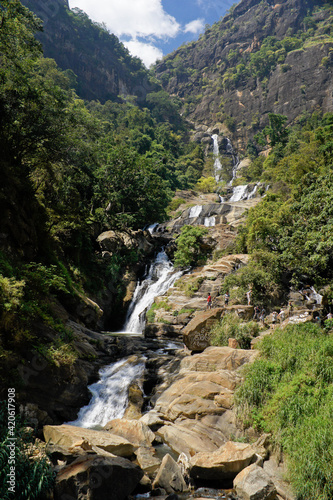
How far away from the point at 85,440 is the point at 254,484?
151 inches

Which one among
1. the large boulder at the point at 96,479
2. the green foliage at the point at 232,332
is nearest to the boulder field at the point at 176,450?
the large boulder at the point at 96,479

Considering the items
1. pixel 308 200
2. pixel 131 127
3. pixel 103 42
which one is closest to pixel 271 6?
pixel 103 42

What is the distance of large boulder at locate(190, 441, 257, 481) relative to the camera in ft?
21.9

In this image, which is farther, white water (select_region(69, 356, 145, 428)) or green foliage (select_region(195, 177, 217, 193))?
green foliage (select_region(195, 177, 217, 193))

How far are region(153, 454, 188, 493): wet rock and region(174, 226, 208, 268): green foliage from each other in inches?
869

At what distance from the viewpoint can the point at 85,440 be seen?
6918mm

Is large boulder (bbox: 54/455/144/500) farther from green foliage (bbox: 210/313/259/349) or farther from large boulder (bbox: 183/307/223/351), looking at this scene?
large boulder (bbox: 183/307/223/351)

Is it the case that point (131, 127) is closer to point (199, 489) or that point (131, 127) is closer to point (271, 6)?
point (199, 489)

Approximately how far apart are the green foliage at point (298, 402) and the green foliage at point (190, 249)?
1834 centimetres

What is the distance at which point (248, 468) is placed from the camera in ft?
20.9

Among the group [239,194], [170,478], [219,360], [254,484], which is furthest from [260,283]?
[239,194]

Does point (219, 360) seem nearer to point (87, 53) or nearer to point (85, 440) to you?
point (85, 440)

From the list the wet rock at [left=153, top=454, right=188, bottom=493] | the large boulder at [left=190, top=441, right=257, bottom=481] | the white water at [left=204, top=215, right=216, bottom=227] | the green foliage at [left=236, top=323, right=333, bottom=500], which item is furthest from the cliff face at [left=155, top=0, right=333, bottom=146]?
the wet rock at [left=153, top=454, right=188, bottom=493]

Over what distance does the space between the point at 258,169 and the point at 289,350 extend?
5176 centimetres
